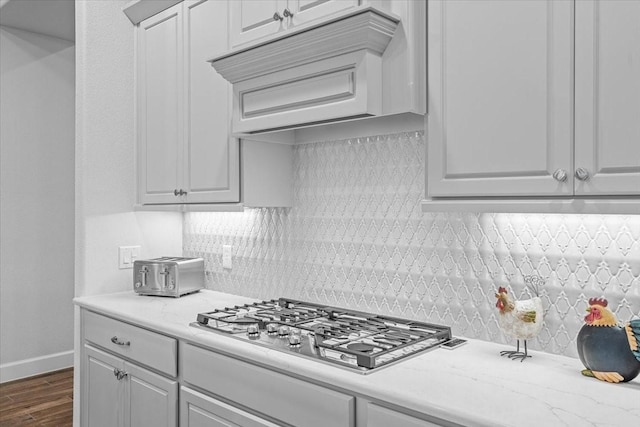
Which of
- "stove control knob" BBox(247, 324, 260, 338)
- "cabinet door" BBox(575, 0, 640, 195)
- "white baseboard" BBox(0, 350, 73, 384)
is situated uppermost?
"cabinet door" BBox(575, 0, 640, 195)

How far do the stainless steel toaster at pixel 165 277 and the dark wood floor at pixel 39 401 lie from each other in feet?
4.39

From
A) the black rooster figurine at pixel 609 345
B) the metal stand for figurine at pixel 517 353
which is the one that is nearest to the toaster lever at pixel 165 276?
Result: the metal stand for figurine at pixel 517 353

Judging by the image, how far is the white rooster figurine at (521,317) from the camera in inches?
61.9

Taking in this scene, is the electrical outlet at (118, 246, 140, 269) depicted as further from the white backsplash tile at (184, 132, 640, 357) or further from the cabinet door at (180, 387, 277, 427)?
the cabinet door at (180, 387, 277, 427)

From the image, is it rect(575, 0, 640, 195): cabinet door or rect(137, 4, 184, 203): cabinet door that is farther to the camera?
rect(137, 4, 184, 203): cabinet door

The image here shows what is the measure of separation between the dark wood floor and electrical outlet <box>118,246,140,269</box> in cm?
126

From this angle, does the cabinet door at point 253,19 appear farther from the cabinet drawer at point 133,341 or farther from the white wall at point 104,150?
the cabinet drawer at point 133,341

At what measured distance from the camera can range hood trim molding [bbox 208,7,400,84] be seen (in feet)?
5.51

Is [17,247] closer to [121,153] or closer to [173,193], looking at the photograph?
[121,153]

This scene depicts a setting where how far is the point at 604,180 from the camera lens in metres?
1.30

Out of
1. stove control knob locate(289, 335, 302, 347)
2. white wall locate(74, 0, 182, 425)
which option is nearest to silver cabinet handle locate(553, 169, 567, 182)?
stove control knob locate(289, 335, 302, 347)

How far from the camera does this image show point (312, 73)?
190cm

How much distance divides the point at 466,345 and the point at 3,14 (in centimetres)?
411

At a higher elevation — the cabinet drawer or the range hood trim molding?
the range hood trim molding
